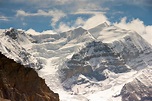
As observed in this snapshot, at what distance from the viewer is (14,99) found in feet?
244

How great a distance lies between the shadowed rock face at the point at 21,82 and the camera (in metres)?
73.2

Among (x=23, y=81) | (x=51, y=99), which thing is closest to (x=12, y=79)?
(x=23, y=81)

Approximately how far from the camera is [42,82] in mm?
78625

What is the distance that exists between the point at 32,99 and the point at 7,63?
650cm

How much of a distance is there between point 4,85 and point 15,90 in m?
4.14

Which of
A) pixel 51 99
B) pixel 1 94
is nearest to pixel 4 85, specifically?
pixel 1 94

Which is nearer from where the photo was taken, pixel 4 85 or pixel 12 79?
pixel 4 85

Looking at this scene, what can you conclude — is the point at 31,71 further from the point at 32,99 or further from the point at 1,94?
the point at 1,94

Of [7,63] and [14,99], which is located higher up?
[7,63]

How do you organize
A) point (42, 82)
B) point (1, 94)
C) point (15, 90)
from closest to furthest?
point (1, 94) → point (15, 90) → point (42, 82)

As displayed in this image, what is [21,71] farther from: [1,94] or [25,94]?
[1,94]

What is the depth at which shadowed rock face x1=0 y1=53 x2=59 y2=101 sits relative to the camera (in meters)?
73.2

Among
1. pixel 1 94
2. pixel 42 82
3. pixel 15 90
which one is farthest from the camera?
pixel 42 82

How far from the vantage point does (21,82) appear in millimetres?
74562
